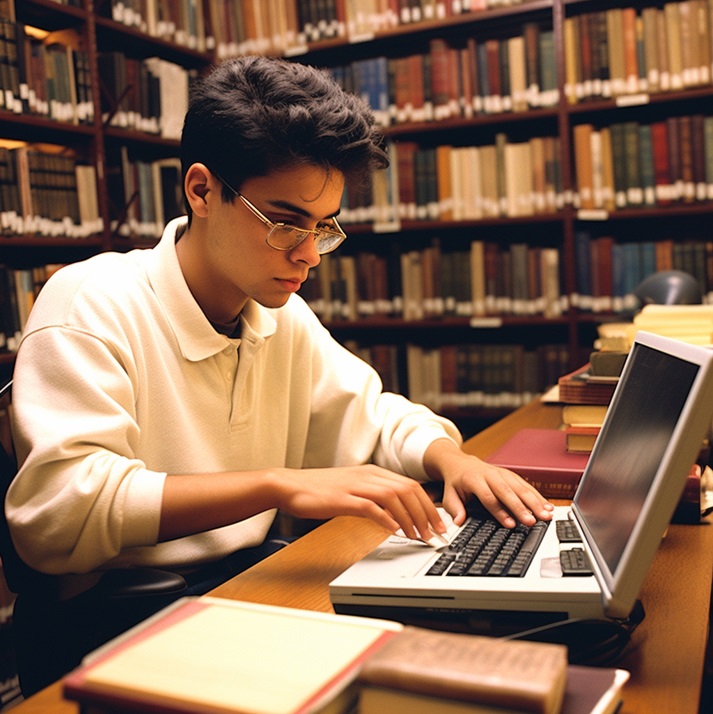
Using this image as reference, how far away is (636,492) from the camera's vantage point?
0.70m

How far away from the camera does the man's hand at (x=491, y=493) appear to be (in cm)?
98

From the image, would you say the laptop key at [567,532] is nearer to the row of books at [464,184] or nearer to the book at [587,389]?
the book at [587,389]

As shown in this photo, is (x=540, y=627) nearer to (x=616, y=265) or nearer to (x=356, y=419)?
(x=356, y=419)

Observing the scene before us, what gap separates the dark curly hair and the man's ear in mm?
15

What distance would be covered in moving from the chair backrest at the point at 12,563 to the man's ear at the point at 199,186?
458 mm

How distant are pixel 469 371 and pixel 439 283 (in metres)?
0.37

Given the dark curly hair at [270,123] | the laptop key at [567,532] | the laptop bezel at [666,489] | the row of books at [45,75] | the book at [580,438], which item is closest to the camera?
the laptop bezel at [666,489]

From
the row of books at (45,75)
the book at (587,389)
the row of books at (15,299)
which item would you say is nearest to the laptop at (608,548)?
the book at (587,389)

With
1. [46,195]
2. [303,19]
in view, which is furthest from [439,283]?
[46,195]

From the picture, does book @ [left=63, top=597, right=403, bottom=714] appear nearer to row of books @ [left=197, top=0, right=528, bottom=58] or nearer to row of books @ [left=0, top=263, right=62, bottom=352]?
row of books @ [left=0, top=263, right=62, bottom=352]

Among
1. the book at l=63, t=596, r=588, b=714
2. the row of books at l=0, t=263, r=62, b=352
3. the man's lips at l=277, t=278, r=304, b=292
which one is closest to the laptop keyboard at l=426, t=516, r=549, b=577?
the book at l=63, t=596, r=588, b=714

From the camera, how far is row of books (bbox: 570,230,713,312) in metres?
2.95

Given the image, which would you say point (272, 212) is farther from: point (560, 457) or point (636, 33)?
point (636, 33)

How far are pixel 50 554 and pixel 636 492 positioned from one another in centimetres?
67
